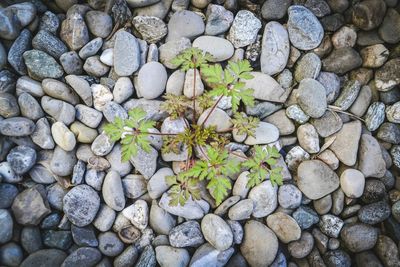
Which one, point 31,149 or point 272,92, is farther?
point 272,92

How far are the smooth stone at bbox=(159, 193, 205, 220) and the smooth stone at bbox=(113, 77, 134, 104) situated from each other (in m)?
0.89

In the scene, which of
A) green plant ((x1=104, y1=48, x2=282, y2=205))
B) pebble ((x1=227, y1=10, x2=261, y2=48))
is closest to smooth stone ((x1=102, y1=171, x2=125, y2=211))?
green plant ((x1=104, y1=48, x2=282, y2=205))

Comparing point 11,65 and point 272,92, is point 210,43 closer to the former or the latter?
point 272,92

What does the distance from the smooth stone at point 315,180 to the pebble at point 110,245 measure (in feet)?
4.98

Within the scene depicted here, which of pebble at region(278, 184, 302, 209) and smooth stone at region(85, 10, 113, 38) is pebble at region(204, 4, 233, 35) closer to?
smooth stone at region(85, 10, 113, 38)

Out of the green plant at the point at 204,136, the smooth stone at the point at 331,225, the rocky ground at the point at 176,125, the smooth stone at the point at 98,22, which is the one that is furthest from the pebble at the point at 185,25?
the smooth stone at the point at 331,225

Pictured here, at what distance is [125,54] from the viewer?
3.20 metres

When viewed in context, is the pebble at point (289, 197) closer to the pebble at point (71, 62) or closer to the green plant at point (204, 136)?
the green plant at point (204, 136)

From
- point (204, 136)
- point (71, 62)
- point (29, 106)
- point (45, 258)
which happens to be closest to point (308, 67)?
point (204, 136)

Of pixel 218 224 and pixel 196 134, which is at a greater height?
pixel 196 134

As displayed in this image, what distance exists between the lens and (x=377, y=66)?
127 inches

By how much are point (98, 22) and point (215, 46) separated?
→ 3.30 ft

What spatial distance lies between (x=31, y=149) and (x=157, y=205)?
1.07 m

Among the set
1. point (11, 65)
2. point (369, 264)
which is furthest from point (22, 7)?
point (369, 264)
